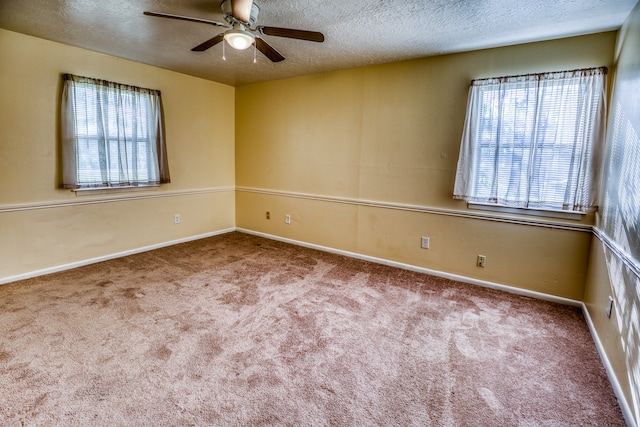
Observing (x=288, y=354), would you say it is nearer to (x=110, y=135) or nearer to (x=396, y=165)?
(x=396, y=165)

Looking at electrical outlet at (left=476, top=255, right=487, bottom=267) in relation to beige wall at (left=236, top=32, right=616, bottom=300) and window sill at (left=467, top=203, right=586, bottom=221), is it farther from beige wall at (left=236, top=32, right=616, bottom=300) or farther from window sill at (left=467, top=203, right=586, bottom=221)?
window sill at (left=467, top=203, right=586, bottom=221)

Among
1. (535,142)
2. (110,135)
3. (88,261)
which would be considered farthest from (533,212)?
(88,261)

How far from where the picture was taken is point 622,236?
2010 mm

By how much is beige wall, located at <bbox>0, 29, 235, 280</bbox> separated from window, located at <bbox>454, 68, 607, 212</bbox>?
3591 millimetres

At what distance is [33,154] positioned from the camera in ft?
10.5

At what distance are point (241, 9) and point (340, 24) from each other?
95cm

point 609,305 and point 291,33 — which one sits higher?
point 291,33

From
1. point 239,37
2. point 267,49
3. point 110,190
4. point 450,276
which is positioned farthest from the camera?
point 110,190

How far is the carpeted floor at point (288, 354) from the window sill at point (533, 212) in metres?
0.82

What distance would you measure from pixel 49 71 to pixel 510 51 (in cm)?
450

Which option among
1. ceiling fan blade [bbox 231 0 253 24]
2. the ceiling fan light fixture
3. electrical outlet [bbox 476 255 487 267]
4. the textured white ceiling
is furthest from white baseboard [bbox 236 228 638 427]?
ceiling fan blade [bbox 231 0 253 24]

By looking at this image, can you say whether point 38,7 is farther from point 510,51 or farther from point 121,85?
point 510,51

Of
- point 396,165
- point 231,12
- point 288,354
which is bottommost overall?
point 288,354

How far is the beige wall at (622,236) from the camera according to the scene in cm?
172
